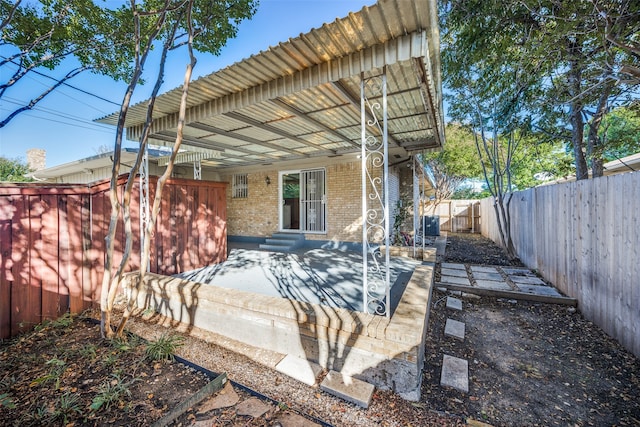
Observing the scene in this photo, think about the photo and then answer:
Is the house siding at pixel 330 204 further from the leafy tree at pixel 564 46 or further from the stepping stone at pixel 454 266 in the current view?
the leafy tree at pixel 564 46

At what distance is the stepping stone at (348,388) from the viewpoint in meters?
2.14

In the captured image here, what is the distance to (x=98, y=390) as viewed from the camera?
201 centimetres

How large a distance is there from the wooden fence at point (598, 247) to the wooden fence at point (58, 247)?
660cm

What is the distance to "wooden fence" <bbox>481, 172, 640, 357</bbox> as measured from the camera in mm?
2861

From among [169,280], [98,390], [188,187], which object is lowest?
[98,390]

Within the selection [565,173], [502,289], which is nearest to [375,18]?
[502,289]

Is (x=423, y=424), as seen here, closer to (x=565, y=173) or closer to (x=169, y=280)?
(x=169, y=280)

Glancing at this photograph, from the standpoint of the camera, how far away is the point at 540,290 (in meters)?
4.67

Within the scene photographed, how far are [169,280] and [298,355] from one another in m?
2.36

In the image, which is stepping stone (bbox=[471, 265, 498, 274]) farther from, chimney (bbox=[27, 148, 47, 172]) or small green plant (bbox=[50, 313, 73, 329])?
chimney (bbox=[27, 148, 47, 172])

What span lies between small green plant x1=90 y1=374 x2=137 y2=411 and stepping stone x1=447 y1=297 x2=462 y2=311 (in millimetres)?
4350

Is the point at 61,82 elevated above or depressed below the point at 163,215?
above

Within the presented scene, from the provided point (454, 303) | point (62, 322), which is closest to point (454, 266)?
point (454, 303)

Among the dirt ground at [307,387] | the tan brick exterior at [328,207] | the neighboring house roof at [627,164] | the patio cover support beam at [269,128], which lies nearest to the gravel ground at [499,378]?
the dirt ground at [307,387]
